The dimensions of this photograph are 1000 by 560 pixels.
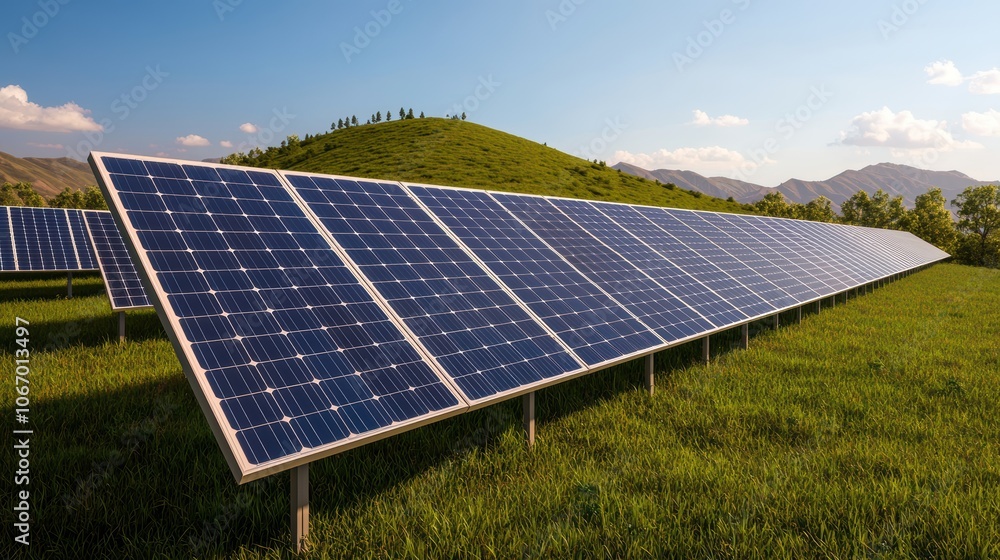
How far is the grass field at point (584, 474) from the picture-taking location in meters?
5.08

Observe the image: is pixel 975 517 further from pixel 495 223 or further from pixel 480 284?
pixel 495 223

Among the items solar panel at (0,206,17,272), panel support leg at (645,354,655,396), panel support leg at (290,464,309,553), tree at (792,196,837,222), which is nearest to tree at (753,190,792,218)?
tree at (792,196,837,222)

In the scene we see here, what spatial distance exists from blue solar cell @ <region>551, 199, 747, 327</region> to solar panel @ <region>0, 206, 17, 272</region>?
1953 cm

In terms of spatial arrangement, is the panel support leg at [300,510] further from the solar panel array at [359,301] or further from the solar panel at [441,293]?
the solar panel at [441,293]

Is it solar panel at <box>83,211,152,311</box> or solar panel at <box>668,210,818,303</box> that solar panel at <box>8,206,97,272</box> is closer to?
solar panel at <box>83,211,152,311</box>

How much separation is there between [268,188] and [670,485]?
6884 millimetres

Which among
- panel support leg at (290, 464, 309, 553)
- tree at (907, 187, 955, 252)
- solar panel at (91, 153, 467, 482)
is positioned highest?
tree at (907, 187, 955, 252)

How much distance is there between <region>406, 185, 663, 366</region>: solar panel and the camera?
8000 millimetres

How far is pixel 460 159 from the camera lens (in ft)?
298

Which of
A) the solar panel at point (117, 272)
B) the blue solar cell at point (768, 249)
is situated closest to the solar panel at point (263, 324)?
the solar panel at point (117, 272)

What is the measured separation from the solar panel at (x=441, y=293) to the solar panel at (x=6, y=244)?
17.2 m

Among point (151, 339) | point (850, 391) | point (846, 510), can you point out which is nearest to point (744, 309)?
point (850, 391)

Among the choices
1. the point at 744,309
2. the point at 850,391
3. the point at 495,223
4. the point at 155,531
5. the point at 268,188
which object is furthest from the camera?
the point at 744,309

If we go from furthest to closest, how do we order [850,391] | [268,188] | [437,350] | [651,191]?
[651,191], [850,391], [268,188], [437,350]
